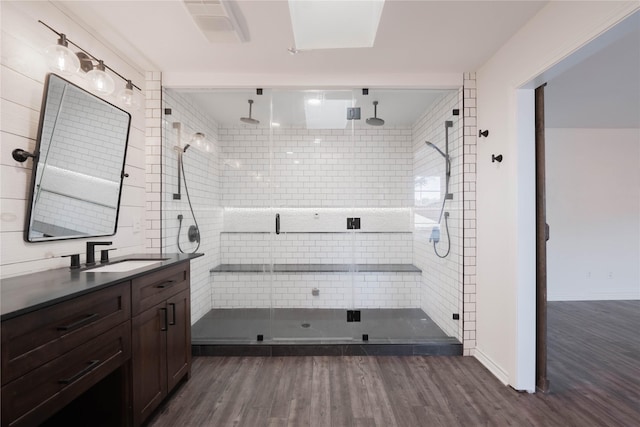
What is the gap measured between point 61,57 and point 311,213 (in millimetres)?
2438

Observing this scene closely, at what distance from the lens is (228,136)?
328 cm

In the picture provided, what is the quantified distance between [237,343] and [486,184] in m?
2.79

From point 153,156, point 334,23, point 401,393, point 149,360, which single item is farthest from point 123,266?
point 334,23

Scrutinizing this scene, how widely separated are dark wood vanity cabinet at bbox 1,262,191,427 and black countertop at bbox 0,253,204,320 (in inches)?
1.4

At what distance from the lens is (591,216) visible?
4516 mm

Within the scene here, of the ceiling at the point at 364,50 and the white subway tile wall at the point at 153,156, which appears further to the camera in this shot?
the white subway tile wall at the point at 153,156

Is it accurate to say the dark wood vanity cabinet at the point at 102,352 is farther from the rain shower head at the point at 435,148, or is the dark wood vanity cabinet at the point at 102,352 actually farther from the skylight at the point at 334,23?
the rain shower head at the point at 435,148

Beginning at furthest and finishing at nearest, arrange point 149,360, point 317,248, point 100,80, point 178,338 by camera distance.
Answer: point 317,248
point 178,338
point 100,80
point 149,360

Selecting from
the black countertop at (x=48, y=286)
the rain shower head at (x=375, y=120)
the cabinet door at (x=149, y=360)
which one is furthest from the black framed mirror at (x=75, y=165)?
the rain shower head at (x=375, y=120)

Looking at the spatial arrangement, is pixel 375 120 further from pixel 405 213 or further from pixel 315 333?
pixel 315 333

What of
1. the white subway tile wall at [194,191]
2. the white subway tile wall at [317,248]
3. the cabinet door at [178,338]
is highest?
the white subway tile wall at [194,191]

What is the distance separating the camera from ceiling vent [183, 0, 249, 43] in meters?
1.77

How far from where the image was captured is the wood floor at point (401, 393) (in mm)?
1849

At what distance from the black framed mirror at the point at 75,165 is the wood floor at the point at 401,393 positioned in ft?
4.71
